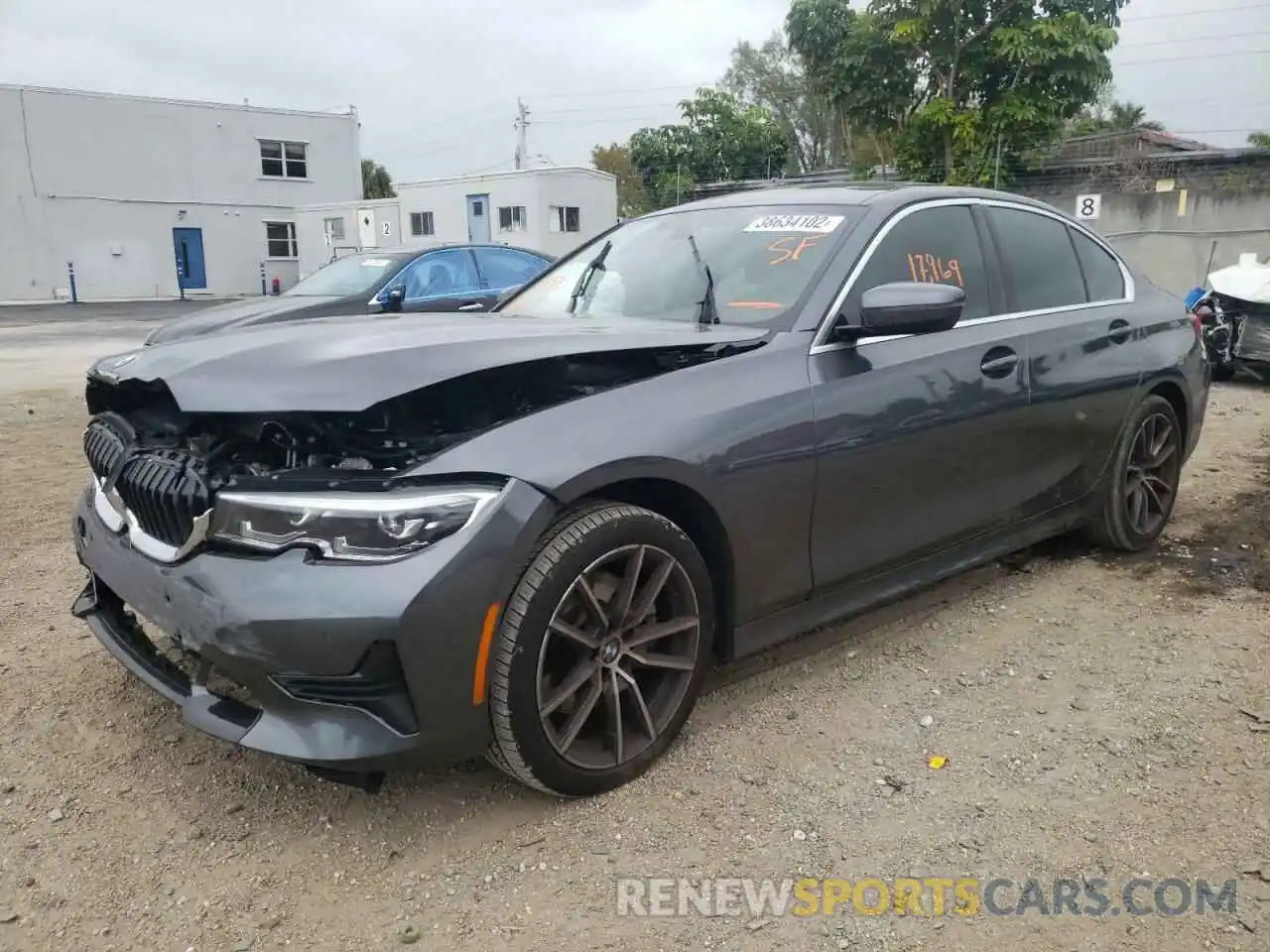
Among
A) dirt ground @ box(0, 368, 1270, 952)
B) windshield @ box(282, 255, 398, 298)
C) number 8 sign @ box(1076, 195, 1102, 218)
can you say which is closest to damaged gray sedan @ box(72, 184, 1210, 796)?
dirt ground @ box(0, 368, 1270, 952)

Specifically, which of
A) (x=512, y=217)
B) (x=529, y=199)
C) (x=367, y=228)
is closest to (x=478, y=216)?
(x=512, y=217)

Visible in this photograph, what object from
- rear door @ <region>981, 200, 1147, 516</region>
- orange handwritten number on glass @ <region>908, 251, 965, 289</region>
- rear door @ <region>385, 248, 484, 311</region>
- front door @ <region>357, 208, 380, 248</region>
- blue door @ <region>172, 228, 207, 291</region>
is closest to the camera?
orange handwritten number on glass @ <region>908, 251, 965, 289</region>

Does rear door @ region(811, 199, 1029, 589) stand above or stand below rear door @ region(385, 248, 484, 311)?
below

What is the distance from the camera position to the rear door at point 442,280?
9025 mm

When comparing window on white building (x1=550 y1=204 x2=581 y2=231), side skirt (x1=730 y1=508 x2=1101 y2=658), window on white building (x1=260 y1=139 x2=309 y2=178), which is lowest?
side skirt (x1=730 y1=508 x2=1101 y2=658)

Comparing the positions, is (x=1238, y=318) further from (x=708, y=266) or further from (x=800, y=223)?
A: (x=708, y=266)

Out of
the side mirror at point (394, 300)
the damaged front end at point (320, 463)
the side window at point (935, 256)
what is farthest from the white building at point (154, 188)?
the damaged front end at point (320, 463)

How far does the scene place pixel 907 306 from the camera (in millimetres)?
2973

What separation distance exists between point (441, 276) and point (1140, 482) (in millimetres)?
6679

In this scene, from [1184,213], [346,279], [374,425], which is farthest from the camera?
[1184,213]

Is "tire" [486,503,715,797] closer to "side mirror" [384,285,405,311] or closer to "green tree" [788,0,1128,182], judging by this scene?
"side mirror" [384,285,405,311]

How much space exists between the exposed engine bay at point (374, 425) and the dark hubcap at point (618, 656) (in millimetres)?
492

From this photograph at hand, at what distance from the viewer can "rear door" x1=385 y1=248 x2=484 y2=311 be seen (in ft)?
29.6

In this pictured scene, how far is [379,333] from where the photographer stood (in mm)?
2738
